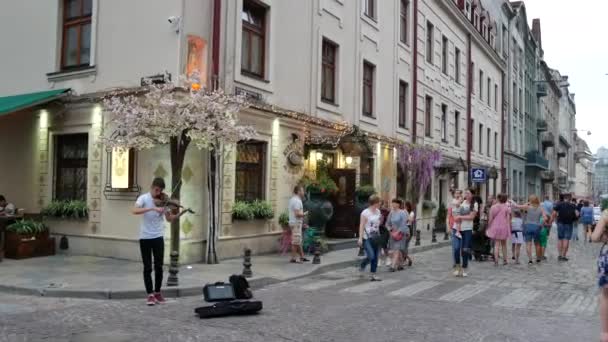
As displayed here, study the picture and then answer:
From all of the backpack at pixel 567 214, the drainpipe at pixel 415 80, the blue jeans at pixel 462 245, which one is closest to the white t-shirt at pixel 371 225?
the blue jeans at pixel 462 245

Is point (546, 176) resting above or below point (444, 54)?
below

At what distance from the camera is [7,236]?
12.8 m

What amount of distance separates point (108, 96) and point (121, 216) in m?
2.60

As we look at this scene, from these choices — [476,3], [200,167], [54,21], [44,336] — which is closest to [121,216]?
[200,167]

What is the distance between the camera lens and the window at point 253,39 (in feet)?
47.2

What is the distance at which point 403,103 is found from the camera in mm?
23828

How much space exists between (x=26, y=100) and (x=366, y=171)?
11.2 m

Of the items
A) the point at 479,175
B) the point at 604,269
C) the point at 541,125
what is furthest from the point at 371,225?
the point at 541,125

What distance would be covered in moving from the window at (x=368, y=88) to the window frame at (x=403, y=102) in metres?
2.86

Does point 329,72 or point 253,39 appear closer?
point 253,39

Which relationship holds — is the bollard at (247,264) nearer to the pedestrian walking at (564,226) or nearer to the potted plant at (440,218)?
the pedestrian walking at (564,226)

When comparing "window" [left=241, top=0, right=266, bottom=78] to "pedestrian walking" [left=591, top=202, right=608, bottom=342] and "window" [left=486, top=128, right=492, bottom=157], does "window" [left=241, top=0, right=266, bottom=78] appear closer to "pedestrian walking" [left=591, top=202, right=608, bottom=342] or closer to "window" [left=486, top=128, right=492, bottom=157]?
"pedestrian walking" [left=591, top=202, right=608, bottom=342]

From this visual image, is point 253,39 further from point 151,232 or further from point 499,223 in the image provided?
point 151,232

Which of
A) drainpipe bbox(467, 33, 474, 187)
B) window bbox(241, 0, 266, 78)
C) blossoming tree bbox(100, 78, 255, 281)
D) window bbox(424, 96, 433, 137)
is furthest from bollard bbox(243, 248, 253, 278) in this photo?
drainpipe bbox(467, 33, 474, 187)
